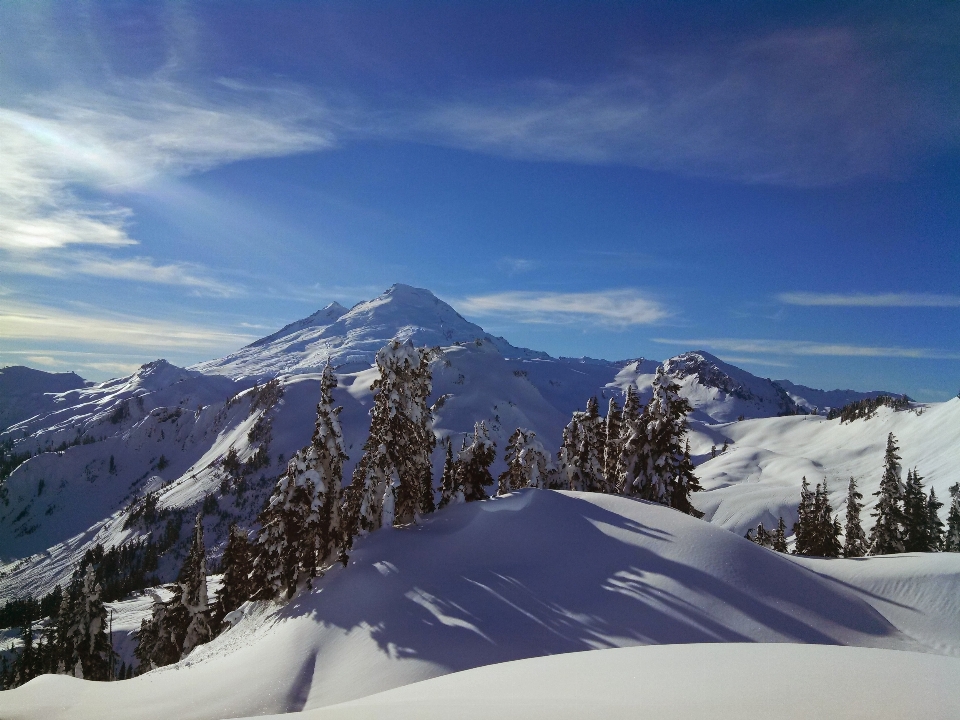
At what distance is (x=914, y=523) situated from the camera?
4000cm

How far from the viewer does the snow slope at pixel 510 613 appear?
612 inches

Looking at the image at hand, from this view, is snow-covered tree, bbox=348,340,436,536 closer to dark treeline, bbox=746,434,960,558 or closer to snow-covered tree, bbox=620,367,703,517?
snow-covered tree, bbox=620,367,703,517

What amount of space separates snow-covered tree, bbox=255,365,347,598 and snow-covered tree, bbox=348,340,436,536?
1.50 meters

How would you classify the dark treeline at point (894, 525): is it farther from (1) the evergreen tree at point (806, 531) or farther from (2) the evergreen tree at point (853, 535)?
(2) the evergreen tree at point (853, 535)

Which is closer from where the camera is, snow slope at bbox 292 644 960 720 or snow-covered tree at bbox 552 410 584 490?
snow slope at bbox 292 644 960 720

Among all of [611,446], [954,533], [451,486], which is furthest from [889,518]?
[451,486]

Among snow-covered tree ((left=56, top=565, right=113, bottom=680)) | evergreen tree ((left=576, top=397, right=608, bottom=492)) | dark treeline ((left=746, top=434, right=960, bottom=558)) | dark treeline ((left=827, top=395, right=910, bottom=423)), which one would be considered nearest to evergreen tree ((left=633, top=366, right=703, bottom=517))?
evergreen tree ((left=576, top=397, right=608, bottom=492))

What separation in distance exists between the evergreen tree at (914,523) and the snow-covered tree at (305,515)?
4348cm

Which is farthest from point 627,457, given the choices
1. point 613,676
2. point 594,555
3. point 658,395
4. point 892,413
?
point 892,413

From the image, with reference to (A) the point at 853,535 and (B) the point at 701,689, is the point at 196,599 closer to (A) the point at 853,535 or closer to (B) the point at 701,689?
(B) the point at 701,689

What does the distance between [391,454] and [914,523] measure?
42.5 meters

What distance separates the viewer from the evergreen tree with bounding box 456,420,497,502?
3828 centimetres

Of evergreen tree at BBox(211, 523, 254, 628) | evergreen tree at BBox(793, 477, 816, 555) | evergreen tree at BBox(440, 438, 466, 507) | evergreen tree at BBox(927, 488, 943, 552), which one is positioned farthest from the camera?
evergreen tree at BBox(793, 477, 816, 555)

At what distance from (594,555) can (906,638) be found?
35.8 feet
